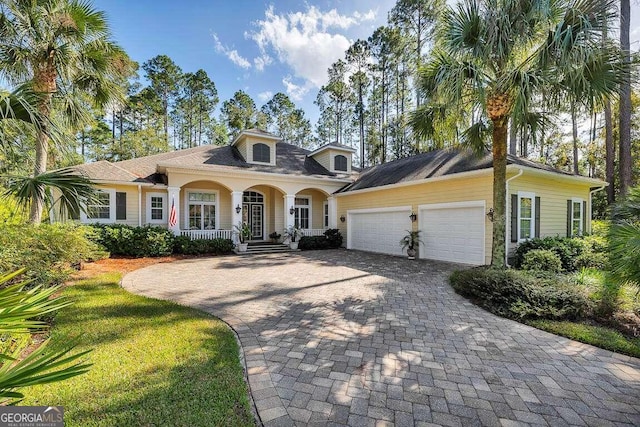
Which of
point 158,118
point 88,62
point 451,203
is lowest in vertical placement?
point 451,203

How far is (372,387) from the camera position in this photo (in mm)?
2930

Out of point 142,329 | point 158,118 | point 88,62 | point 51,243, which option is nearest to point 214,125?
point 158,118

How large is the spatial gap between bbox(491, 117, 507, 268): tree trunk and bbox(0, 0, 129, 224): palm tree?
10346mm

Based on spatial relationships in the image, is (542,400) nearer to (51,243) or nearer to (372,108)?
(51,243)

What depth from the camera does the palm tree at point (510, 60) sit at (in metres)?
5.16

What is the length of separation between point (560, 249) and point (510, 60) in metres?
6.22

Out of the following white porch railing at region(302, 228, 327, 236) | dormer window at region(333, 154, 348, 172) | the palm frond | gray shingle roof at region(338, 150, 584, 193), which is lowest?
white porch railing at region(302, 228, 327, 236)

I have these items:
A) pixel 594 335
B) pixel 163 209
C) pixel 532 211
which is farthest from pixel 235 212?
pixel 594 335

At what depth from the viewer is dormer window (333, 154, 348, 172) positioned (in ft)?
57.8

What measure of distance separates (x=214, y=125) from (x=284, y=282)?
26.8 meters

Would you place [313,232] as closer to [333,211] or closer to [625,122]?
[333,211]

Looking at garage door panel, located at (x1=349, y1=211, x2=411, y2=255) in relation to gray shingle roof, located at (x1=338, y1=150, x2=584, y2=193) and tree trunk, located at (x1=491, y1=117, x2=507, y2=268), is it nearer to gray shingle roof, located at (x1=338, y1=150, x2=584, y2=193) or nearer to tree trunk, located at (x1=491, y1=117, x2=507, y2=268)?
gray shingle roof, located at (x1=338, y1=150, x2=584, y2=193)

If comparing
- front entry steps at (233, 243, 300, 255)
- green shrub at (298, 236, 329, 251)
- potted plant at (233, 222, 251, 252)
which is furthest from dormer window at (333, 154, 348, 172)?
potted plant at (233, 222, 251, 252)

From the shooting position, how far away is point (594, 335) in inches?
165
